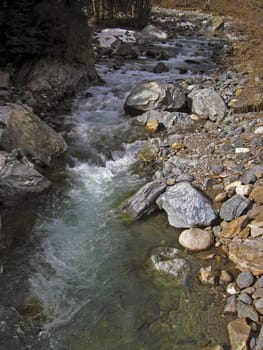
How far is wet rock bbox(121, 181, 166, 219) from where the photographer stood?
17.7 ft

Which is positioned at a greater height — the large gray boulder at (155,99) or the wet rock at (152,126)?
the large gray boulder at (155,99)

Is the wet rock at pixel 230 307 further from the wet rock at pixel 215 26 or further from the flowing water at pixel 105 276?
the wet rock at pixel 215 26

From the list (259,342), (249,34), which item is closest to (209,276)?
(259,342)

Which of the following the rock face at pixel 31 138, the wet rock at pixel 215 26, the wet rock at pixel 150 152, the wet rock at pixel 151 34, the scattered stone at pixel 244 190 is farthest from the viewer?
the wet rock at pixel 215 26

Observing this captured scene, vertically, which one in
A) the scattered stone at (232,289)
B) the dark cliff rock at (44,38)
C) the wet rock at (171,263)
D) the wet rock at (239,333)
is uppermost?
the dark cliff rock at (44,38)

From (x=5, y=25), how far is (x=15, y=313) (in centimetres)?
619

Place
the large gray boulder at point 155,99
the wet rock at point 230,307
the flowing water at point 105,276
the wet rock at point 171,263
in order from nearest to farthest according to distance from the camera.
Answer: the flowing water at point 105,276
the wet rock at point 230,307
the wet rock at point 171,263
the large gray boulder at point 155,99

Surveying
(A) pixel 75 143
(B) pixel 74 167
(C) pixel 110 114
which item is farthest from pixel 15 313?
(C) pixel 110 114

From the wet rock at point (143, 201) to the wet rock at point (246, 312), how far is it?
1.92 metres

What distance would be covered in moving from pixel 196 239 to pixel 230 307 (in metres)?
1.07

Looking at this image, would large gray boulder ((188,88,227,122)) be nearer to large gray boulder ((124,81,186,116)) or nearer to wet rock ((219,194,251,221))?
large gray boulder ((124,81,186,116))

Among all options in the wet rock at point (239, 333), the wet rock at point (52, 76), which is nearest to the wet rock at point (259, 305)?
the wet rock at point (239, 333)

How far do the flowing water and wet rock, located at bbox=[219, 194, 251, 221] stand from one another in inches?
27.2

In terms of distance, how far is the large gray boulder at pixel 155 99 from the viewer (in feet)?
27.5
